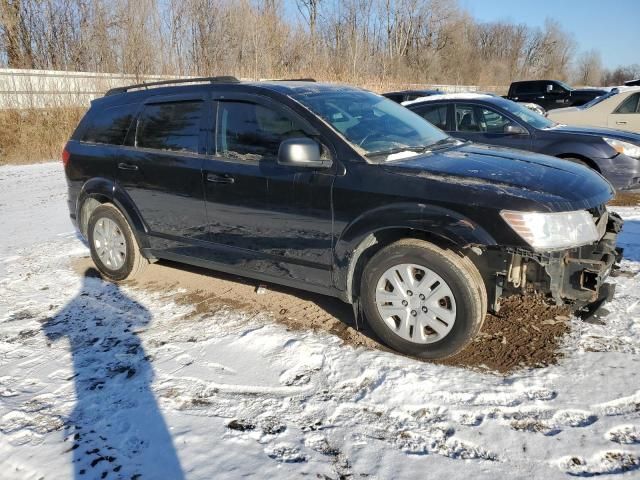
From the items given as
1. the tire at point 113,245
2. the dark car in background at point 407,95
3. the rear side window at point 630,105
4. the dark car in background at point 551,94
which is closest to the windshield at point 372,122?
the tire at point 113,245

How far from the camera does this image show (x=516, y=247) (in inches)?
118

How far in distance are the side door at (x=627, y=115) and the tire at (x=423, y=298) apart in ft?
29.9

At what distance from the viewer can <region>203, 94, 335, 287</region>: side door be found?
3682 mm

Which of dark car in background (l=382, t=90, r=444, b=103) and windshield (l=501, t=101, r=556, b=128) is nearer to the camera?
windshield (l=501, t=101, r=556, b=128)

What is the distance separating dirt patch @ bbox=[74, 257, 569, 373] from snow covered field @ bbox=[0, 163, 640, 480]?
131 millimetres

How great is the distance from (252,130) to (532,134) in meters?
4.90

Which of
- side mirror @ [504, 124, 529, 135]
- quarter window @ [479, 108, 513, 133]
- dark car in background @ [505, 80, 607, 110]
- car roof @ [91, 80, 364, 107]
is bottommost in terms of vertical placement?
side mirror @ [504, 124, 529, 135]

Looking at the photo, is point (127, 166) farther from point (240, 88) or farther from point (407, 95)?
point (407, 95)

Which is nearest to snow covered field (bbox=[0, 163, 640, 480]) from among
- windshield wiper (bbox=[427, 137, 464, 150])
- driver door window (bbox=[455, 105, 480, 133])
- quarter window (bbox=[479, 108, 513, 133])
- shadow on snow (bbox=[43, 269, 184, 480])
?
shadow on snow (bbox=[43, 269, 184, 480])

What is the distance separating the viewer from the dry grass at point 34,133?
50.8ft

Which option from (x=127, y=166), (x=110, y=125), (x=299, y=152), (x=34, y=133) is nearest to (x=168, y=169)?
(x=127, y=166)

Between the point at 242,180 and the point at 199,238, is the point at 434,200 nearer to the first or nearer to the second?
the point at 242,180

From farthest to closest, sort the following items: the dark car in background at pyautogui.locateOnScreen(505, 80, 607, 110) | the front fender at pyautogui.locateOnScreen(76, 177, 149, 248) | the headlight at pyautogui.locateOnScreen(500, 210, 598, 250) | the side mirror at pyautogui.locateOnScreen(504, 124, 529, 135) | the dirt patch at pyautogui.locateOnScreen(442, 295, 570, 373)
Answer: the dark car in background at pyautogui.locateOnScreen(505, 80, 607, 110) → the side mirror at pyautogui.locateOnScreen(504, 124, 529, 135) → the front fender at pyautogui.locateOnScreen(76, 177, 149, 248) → the dirt patch at pyautogui.locateOnScreen(442, 295, 570, 373) → the headlight at pyautogui.locateOnScreen(500, 210, 598, 250)

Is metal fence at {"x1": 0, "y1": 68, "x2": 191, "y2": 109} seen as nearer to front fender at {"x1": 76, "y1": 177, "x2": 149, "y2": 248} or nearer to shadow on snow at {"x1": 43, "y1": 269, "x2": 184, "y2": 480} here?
front fender at {"x1": 76, "y1": 177, "x2": 149, "y2": 248}
